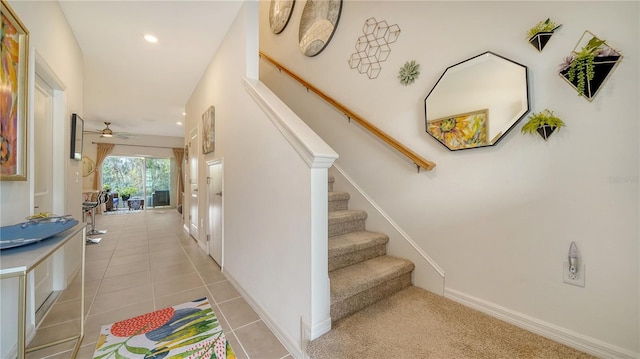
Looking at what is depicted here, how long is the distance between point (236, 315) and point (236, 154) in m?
1.43

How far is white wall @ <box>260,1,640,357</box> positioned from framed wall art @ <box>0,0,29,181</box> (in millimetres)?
2493

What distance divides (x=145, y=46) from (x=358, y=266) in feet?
11.8

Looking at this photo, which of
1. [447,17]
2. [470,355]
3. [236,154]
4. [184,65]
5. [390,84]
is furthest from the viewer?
[184,65]

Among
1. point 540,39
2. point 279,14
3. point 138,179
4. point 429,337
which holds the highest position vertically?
point 279,14

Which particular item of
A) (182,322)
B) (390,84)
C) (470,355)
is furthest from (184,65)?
(470,355)

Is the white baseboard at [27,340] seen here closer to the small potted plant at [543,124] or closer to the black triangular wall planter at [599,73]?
the small potted plant at [543,124]

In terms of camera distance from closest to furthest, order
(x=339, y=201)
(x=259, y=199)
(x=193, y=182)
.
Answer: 1. (x=259, y=199)
2. (x=339, y=201)
3. (x=193, y=182)

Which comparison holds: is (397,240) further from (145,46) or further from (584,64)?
(145,46)

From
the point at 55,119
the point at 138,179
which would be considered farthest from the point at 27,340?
the point at 138,179

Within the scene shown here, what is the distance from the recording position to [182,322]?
179 centimetres

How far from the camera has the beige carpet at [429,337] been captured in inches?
49.7

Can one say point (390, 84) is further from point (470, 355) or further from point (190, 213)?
point (190, 213)

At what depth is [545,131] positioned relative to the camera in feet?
4.47

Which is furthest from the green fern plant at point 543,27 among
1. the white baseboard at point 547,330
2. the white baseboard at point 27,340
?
the white baseboard at point 27,340
